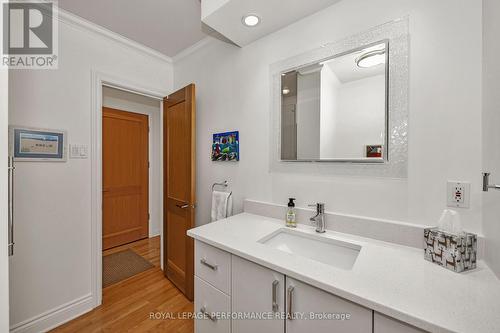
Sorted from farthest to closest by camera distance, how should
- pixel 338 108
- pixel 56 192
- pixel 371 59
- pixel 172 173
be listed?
pixel 172 173 < pixel 56 192 < pixel 338 108 < pixel 371 59

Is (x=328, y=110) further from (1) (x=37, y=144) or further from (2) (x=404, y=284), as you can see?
(1) (x=37, y=144)

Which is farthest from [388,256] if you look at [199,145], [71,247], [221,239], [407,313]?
[71,247]

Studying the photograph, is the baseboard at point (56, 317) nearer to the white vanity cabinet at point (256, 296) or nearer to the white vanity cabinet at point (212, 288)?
the white vanity cabinet at point (212, 288)

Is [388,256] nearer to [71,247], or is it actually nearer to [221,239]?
[221,239]

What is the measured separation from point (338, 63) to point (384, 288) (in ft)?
3.82

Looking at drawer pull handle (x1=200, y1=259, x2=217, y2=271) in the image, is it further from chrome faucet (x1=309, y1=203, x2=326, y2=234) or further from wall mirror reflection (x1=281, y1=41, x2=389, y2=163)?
wall mirror reflection (x1=281, y1=41, x2=389, y2=163)

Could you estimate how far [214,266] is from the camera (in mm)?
1096

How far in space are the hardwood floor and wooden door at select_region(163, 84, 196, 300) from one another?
0.11 metres

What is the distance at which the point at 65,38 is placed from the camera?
1.68 metres

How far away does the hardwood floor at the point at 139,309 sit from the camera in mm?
1597

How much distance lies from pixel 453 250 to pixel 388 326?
42 cm

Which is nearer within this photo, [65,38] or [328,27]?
[328,27]

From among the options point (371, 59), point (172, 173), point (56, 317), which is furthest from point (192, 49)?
point (56, 317)

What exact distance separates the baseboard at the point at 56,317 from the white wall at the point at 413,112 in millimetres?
1660
